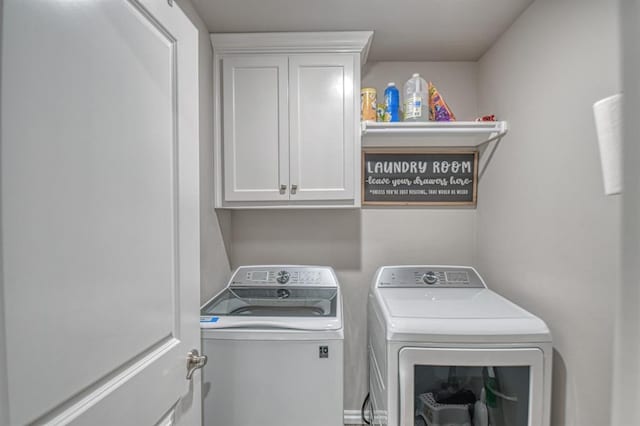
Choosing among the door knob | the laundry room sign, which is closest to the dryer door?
the door knob

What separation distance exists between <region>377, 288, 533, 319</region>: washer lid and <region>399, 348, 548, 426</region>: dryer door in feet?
0.51

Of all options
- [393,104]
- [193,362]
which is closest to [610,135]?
[193,362]

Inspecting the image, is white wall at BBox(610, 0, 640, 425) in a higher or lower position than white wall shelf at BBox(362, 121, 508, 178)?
lower

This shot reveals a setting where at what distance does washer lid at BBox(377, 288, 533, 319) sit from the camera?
134 centimetres

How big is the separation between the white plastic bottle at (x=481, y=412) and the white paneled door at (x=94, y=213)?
1.23 metres

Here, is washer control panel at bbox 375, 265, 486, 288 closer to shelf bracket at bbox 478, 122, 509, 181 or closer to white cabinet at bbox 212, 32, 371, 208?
white cabinet at bbox 212, 32, 371, 208

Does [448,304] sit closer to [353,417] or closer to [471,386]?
[471,386]

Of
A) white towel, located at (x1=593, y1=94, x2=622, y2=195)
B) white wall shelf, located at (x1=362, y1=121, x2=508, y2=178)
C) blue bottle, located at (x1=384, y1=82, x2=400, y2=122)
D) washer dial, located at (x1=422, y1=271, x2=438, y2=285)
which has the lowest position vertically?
washer dial, located at (x1=422, y1=271, x2=438, y2=285)

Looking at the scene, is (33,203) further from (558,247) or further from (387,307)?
(558,247)

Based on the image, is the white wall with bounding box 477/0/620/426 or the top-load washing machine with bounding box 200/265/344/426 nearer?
the white wall with bounding box 477/0/620/426

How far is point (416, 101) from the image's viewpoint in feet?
5.86

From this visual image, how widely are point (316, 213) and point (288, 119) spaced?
2.22 ft

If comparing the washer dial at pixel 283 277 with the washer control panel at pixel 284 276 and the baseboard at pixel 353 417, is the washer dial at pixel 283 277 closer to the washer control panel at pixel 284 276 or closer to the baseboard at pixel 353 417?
the washer control panel at pixel 284 276

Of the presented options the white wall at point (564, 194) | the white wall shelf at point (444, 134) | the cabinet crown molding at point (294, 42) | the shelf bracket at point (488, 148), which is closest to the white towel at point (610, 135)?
the white wall at point (564, 194)
